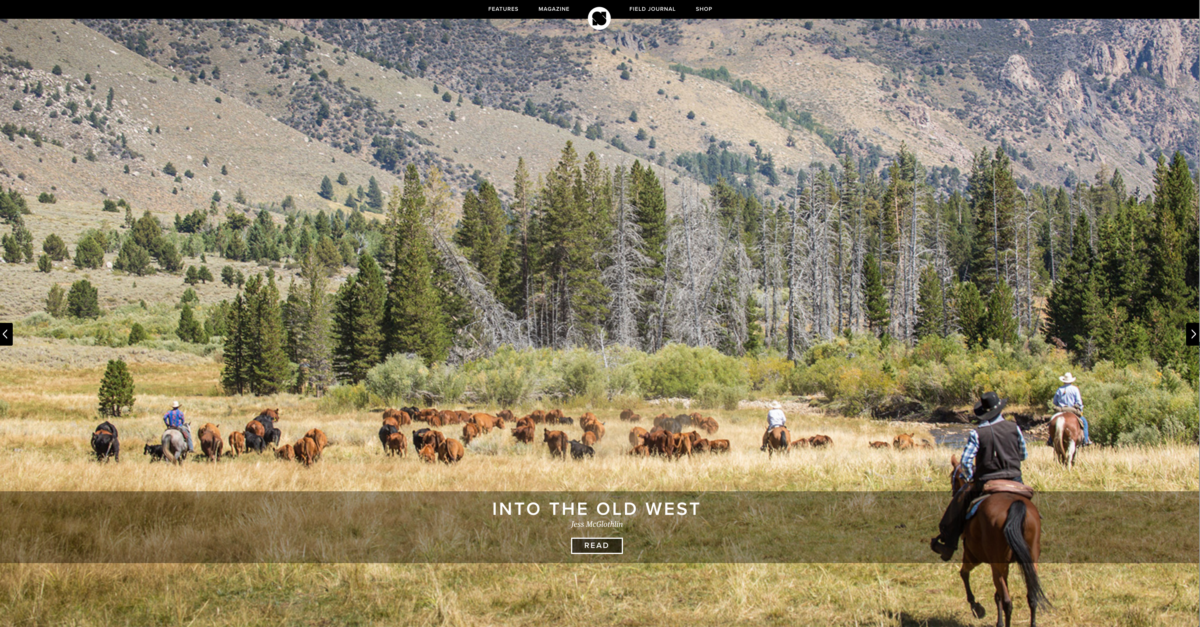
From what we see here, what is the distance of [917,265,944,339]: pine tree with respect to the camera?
74.7ft

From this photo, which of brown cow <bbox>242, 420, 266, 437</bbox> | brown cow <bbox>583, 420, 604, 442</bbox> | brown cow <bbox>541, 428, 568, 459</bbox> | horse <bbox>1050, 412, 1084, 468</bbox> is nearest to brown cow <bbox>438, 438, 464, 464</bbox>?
brown cow <bbox>541, 428, 568, 459</bbox>

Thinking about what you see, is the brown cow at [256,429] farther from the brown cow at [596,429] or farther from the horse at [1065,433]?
the horse at [1065,433]

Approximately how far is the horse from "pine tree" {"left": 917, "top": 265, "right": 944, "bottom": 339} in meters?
8.47

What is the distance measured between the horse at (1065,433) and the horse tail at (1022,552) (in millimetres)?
7248

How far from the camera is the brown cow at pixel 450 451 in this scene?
45.4 feet

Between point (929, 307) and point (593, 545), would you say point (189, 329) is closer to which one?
point (593, 545)

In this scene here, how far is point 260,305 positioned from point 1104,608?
26678 mm

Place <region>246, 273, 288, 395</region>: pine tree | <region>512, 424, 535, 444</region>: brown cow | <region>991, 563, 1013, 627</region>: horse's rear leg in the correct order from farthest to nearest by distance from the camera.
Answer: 1. <region>246, 273, 288, 395</region>: pine tree
2. <region>512, 424, 535, 444</region>: brown cow
3. <region>991, 563, 1013, 627</region>: horse's rear leg

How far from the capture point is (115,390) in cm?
1816

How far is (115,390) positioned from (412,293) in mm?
11105

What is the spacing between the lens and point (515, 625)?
6.32 m
